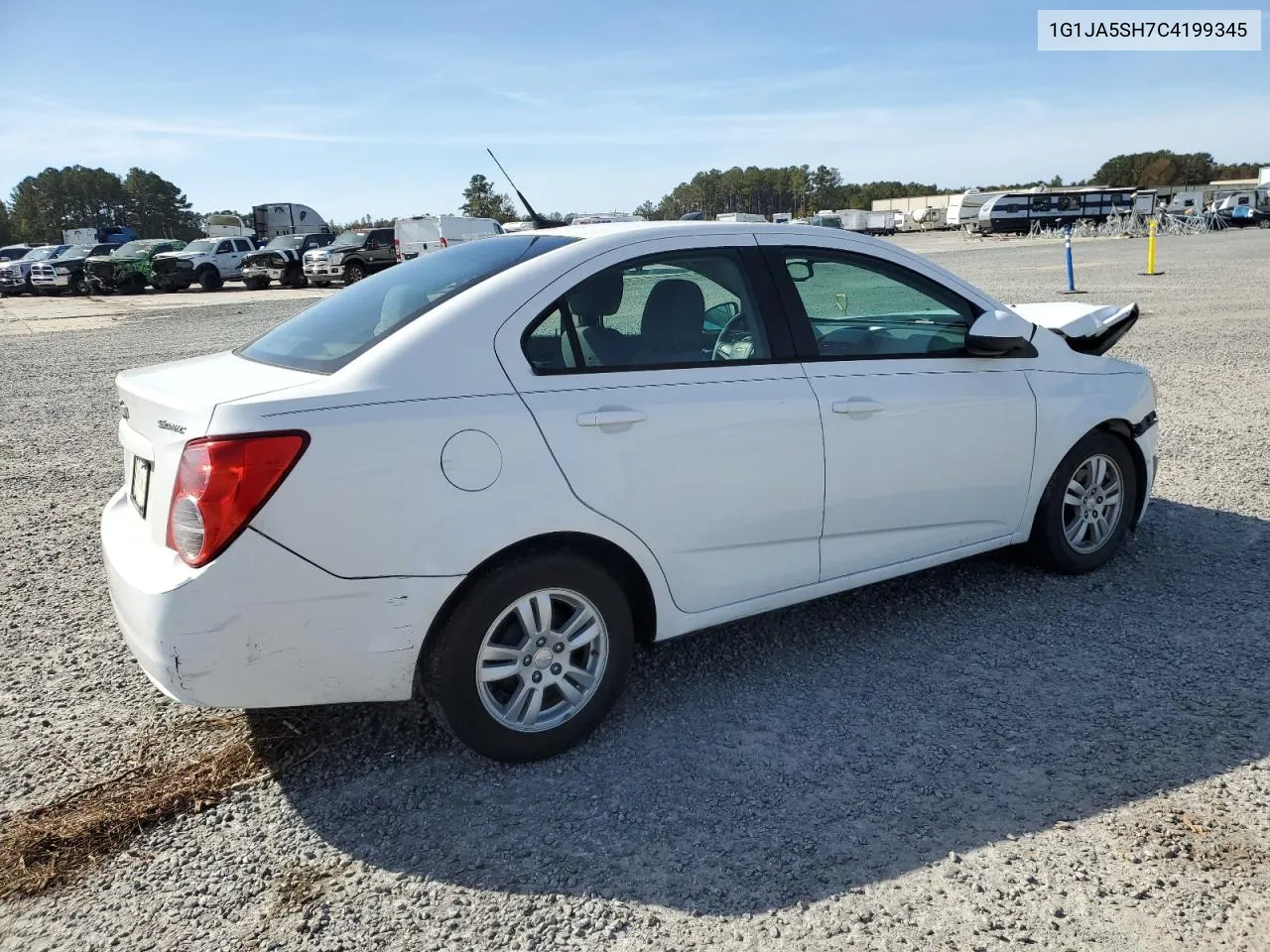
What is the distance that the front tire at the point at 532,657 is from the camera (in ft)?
9.87

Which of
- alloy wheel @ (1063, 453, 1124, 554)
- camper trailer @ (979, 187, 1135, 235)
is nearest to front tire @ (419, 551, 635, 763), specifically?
alloy wheel @ (1063, 453, 1124, 554)

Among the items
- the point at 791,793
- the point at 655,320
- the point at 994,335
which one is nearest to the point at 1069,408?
the point at 994,335

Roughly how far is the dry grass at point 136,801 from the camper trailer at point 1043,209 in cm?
6604

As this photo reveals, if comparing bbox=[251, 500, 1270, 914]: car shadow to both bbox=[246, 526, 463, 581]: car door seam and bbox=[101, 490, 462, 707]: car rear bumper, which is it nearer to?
bbox=[101, 490, 462, 707]: car rear bumper

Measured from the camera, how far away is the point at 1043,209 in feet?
212

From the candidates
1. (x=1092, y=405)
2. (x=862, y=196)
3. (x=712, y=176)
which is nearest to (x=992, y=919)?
(x=1092, y=405)

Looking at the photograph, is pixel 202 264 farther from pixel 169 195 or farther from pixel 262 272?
pixel 169 195

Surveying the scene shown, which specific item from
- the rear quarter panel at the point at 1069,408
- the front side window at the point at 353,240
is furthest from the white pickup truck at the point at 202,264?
the rear quarter panel at the point at 1069,408

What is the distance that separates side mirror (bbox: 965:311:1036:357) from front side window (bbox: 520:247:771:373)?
98cm

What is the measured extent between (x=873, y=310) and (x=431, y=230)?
29337 millimetres

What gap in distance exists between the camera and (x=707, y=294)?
362 cm

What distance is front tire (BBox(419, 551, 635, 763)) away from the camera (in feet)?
9.87

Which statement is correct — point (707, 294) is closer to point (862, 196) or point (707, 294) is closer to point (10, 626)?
point (10, 626)

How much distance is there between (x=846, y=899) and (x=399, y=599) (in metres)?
1.45
